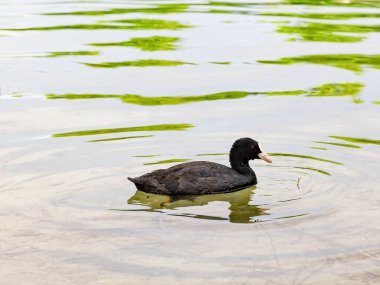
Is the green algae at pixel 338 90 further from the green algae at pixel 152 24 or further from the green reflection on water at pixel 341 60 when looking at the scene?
the green algae at pixel 152 24

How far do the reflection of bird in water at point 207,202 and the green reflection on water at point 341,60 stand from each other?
882cm

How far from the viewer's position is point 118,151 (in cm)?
1328

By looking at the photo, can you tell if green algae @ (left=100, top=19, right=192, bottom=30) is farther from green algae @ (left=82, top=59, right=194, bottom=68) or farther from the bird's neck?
the bird's neck

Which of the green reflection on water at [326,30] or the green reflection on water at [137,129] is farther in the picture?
the green reflection on water at [326,30]

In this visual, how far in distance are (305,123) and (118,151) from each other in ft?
11.4

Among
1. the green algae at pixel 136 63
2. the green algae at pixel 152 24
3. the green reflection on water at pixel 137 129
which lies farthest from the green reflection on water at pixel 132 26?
the green reflection on water at pixel 137 129

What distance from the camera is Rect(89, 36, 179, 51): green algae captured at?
22.2 m

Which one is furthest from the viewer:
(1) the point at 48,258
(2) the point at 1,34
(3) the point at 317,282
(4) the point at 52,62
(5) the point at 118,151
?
(2) the point at 1,34

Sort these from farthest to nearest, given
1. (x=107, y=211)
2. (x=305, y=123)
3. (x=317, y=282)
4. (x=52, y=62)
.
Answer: (x=52, y=62), (x=305, y=123), (x=107, y=211), (x=317, y=282)

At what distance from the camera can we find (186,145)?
1365 centimetres

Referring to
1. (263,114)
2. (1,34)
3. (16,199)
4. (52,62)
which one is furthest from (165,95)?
(1,34)

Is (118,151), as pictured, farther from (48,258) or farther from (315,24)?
(315,24)

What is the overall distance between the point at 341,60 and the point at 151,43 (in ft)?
16.0

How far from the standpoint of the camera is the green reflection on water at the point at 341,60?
66.1 feet
